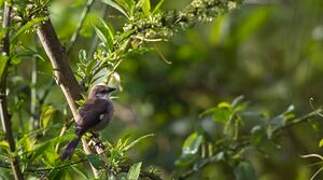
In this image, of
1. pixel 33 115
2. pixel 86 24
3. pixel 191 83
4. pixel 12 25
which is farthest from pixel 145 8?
pixel 191 83

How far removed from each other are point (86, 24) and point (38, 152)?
1.26 m

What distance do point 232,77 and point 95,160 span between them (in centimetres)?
389

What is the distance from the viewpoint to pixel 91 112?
10.1ft

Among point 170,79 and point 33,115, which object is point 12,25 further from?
point 170,79

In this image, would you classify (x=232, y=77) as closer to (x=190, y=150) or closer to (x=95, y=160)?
(x=190, y=150)

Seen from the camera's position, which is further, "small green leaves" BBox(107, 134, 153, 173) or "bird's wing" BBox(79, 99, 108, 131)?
"bird's wing" BBox(79, 99, 108, 131)

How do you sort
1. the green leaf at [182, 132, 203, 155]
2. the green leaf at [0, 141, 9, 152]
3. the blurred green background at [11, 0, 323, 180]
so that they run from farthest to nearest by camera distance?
1. the blurred green background at [11, 0, 323, 180]
2. the green leaf at [182, 132, 203, 155]
3. the green leaf at [0, 141, 9, 152]

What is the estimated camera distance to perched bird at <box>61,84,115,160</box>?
2.83 m

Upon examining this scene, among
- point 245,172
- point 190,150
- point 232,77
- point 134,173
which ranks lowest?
point 232,77

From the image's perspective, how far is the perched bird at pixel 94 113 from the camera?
2835mm

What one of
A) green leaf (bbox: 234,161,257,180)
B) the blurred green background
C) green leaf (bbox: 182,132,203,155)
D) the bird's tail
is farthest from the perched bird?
the blurred green background

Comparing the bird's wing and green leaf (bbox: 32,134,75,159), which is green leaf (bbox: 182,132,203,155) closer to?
the bird's wing

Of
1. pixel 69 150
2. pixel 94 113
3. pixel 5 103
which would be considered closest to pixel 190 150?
pixel 94 113

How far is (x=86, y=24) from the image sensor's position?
3.71m
